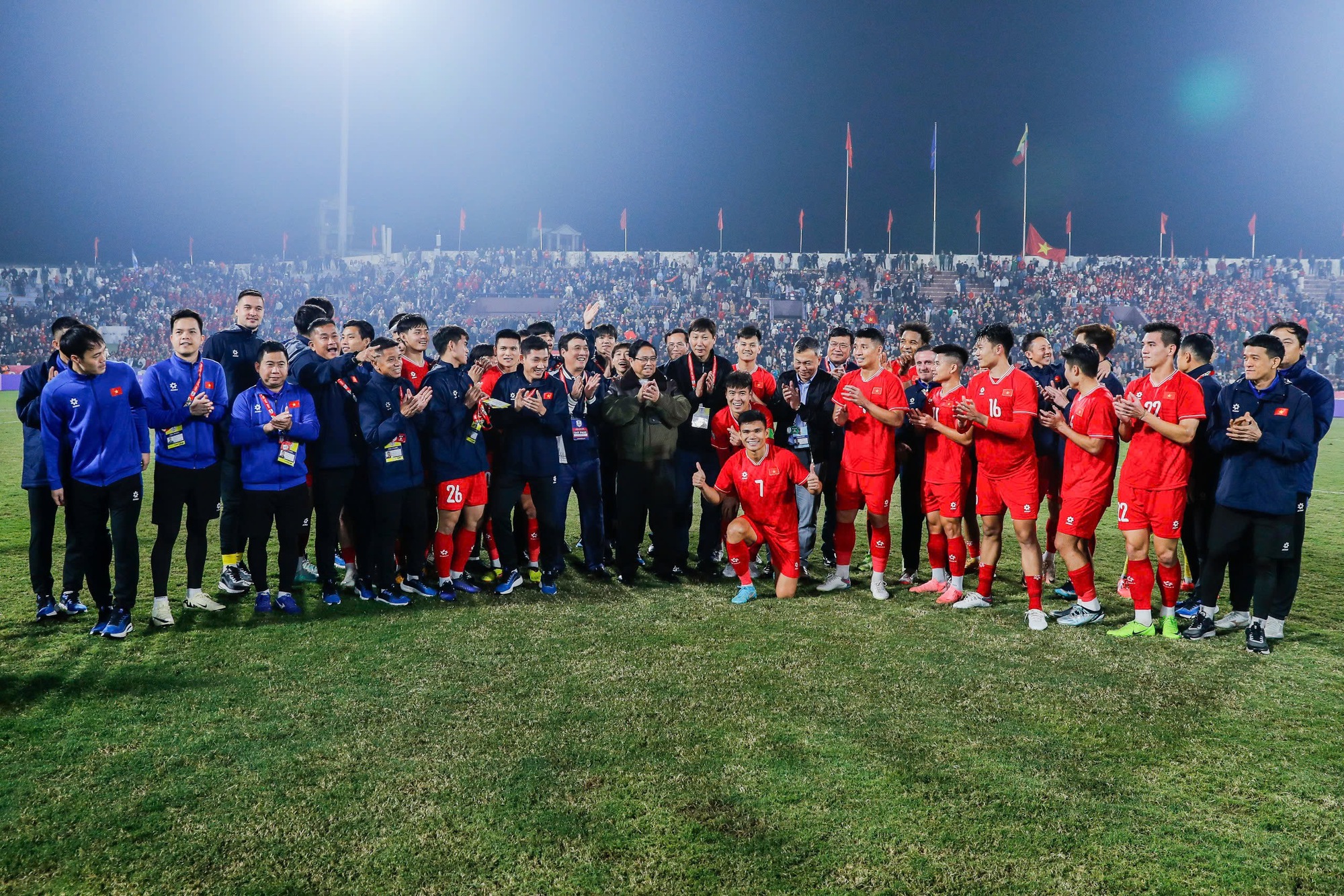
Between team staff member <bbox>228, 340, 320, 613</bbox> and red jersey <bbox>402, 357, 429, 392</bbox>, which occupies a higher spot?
red jersey <bbox>402, 357, 429, 392</bbox>

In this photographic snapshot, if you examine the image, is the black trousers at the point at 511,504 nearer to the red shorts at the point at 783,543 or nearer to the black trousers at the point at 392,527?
the black trousers at the point at 392,527

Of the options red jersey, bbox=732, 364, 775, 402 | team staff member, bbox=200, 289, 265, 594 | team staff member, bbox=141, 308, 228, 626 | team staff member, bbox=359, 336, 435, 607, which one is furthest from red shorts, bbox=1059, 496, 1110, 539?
team staff member, bbox=141, 308, 228, 626

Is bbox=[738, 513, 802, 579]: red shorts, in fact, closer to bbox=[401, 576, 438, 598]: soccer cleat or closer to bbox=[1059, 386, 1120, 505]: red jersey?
bbox=[1059, 386, 1120, 505]: red jersey

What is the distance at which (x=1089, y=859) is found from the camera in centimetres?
308

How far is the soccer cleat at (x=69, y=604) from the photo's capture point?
19.4 ft

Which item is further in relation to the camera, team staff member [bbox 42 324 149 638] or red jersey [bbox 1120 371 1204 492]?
red jersey [bbox 1120 371 1204 492]

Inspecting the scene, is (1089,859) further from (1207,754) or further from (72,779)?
(72,779)

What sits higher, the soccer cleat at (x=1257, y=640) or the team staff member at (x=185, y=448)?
the team staff member at (x=185, y=448)

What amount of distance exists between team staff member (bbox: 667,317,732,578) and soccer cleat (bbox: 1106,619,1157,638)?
3.21 metres

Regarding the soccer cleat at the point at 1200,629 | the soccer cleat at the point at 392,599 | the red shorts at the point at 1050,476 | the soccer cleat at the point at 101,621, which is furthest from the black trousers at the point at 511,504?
the soccer cleat at the point at 1200,629

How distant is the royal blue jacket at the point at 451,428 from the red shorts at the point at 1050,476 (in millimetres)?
4641

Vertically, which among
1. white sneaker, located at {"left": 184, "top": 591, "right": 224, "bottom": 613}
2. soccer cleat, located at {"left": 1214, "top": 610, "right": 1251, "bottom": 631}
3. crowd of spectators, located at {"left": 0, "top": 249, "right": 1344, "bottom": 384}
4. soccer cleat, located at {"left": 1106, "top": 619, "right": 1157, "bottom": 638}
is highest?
crowd of spectators, located at {"left": 0, "top": 249, "right": 1344, "bottom": 384}

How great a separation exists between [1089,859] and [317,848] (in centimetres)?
281

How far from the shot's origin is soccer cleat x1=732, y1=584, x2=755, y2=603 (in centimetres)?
666
